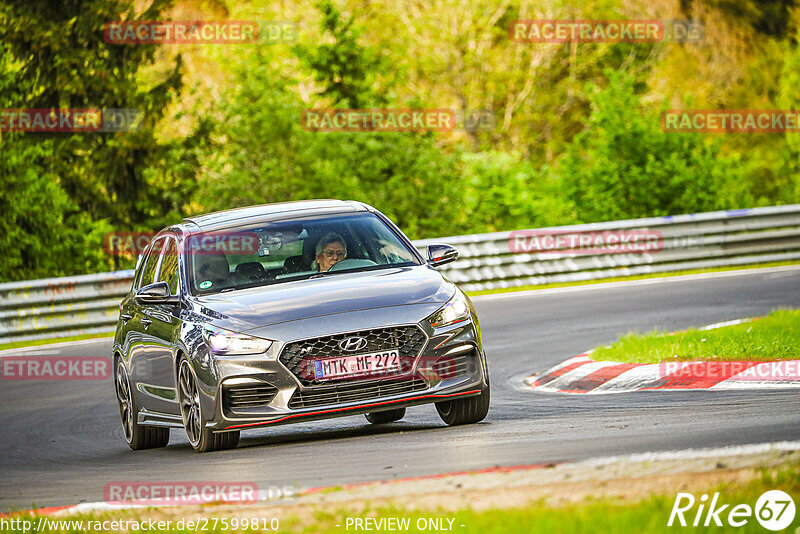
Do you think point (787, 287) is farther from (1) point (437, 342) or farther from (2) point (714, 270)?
(1) point (437, 342)

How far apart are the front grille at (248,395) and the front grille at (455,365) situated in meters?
1.04

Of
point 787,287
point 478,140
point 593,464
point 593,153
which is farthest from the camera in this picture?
point 478,140

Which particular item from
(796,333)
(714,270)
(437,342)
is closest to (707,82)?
(714,270)

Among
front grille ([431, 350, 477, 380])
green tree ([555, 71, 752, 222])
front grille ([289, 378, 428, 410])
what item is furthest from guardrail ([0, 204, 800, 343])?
front grille ([289, 378, 428, 410])

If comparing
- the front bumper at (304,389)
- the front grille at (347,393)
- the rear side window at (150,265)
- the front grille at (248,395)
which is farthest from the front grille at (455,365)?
the rear side window at (150,265)

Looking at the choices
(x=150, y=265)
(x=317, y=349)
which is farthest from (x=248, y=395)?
(x=150, y=265)

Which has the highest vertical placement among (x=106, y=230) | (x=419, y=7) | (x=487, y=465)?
(x=419, y=7)

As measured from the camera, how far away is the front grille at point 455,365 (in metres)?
8.90

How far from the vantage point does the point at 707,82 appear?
49.3 m

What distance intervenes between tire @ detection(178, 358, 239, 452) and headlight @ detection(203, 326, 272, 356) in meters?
0.33

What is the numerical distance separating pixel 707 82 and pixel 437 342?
1666 inches

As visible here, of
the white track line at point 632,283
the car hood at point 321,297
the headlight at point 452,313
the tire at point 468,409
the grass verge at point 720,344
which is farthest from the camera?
the white track line at point 632,283

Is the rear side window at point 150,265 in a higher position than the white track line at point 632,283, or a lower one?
higher

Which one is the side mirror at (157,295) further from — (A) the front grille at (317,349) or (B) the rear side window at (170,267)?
(A) the front grille at (317,349)
